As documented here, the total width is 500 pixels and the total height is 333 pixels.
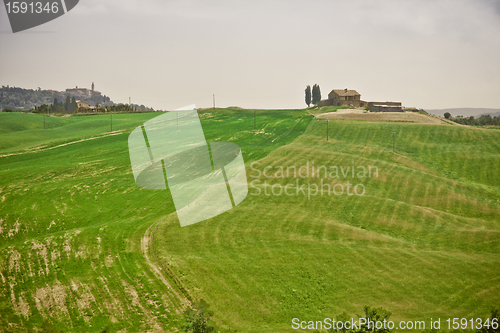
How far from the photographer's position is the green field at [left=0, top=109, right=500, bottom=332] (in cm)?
2000

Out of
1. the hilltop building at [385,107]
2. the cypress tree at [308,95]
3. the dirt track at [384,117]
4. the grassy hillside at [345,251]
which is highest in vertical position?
the cypress tree at [308,95]

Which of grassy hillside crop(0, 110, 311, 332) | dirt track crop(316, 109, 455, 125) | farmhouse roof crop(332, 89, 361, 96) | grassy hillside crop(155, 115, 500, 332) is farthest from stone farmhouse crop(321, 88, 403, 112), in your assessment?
grassy hillside crop(155, 115, 500, 332)

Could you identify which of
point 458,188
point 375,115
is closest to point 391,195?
point 458,188

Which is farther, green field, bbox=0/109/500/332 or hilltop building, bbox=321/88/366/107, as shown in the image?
hilltop building, bbox=321/88/366/107

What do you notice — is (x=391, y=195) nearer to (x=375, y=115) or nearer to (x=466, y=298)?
(x=466, y=298)

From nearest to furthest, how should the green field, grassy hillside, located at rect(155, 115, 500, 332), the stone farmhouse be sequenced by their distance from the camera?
the green field, grassy hillside, located at rect(155, 115, 500, 332), the stone farmhouse

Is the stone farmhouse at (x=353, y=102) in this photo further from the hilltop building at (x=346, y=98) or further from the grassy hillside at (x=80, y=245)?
the grassy hillside at (x=80, y=245)

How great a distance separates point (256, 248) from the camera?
27578mm

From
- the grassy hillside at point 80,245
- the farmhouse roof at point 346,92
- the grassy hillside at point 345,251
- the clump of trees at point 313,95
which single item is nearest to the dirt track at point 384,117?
the grassy hillside at point 80,245

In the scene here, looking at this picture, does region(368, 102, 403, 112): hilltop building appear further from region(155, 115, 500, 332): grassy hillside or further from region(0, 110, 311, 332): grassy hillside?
region(155, 115, 500, 332): grassy hillside

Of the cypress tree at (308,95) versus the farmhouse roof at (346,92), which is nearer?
the farmhouse roof at (346,92)

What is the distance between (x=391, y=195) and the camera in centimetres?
4431

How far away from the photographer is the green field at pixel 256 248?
2000cm

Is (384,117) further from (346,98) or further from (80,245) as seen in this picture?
(80,245)
